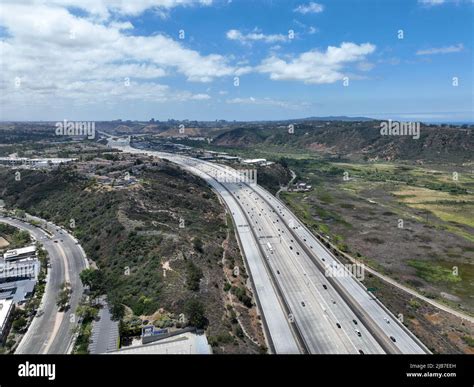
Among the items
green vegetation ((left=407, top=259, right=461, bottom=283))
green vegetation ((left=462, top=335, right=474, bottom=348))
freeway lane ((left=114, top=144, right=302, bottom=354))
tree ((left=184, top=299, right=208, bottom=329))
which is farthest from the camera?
green vegetation ((left=407, top=259, right=461, bottom=283))

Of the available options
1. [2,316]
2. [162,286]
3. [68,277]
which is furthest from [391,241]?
[2,316]

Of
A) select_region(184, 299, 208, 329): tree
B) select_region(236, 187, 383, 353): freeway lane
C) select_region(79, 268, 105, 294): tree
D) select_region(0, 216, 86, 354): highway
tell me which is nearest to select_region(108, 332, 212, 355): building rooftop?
select_region(184, 299, 208, 329): tree

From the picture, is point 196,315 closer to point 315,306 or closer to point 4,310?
point 315,306

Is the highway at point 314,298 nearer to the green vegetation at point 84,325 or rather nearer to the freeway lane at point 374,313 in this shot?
the freeway lane at point 374,313

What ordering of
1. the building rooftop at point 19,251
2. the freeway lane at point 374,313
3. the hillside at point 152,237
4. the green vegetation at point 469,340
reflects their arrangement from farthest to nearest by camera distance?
the building rooftop at point 19,251 < the green vegetation at point 469,340 < the hillside at point 152,237 < the freeway lane at point 374,313

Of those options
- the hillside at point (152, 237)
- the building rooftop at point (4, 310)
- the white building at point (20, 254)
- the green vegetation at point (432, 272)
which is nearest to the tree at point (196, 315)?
the hillside at point (152, 237)

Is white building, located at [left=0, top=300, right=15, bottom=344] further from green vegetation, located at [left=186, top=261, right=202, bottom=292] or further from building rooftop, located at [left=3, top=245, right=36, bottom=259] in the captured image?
green vegetation, located at [left=186, top=261, right=202, bottom=292]
